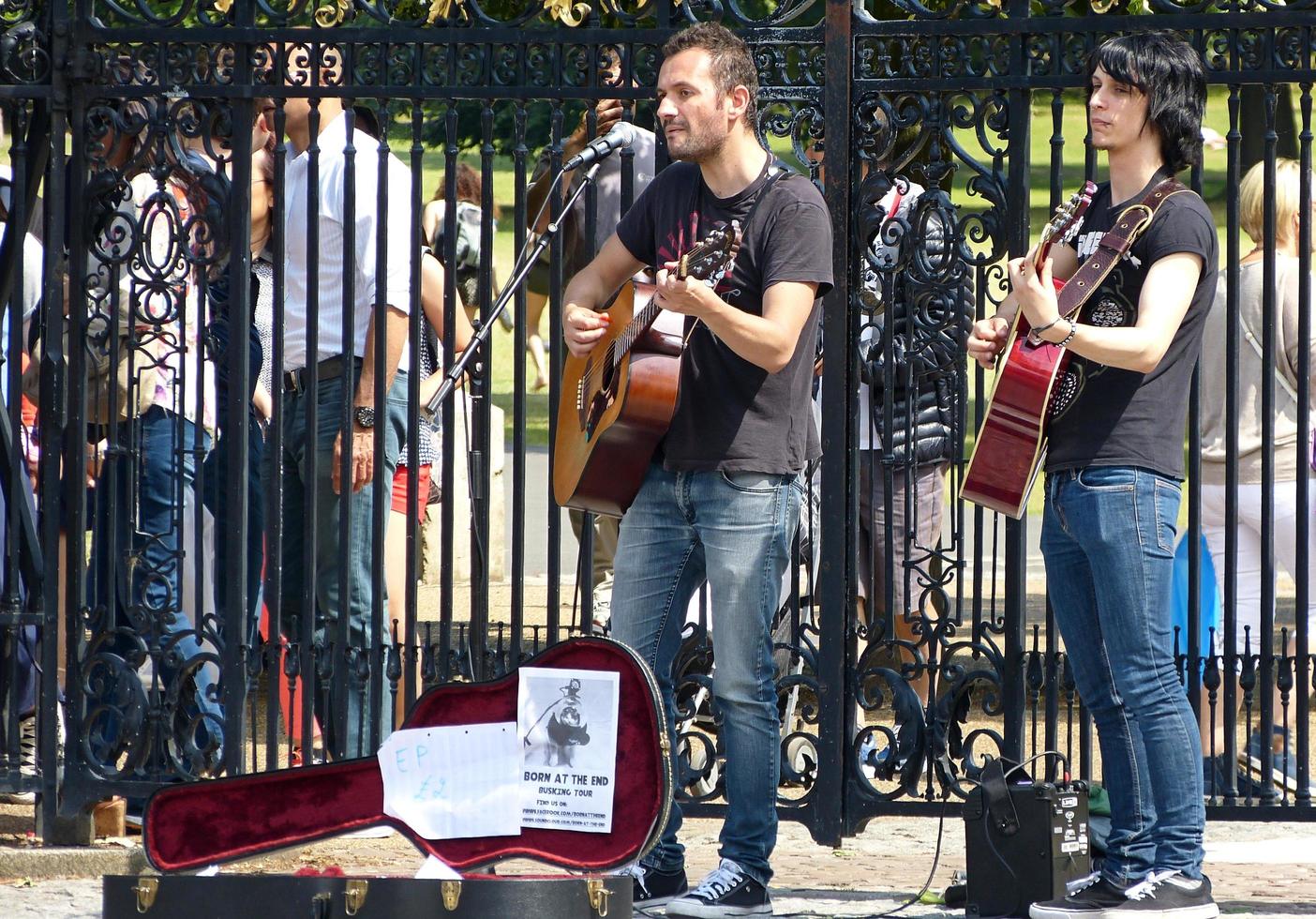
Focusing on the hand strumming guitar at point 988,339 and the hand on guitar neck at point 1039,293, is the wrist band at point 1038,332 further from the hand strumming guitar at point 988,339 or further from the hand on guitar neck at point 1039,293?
the hand strumming guitar at point 988,339

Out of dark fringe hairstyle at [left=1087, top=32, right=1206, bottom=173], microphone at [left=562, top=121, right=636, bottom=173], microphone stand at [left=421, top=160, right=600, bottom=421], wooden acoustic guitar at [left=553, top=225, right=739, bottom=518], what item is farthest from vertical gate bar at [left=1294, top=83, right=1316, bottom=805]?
Answer: microphone stand at [left=421, top=160, right=600, bottom=421]

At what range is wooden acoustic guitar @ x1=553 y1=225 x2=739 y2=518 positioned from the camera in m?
4.18

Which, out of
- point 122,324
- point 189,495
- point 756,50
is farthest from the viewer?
point 189,495

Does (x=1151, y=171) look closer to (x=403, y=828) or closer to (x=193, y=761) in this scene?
(x=403, y=828)

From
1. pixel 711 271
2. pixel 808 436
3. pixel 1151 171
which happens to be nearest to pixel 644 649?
pixel 808 436

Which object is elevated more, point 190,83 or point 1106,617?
point 190,83

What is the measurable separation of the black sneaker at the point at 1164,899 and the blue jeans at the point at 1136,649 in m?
0.03

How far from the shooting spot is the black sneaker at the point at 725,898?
4.38 metres

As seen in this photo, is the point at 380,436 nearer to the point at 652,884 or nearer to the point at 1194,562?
the point at 652,884

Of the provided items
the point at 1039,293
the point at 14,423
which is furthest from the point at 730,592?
the point at 14,423

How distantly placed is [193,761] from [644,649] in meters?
1.54

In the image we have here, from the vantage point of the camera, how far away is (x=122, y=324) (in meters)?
5.34

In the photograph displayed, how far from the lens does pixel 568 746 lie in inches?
164

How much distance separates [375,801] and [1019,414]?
1.78 meters
